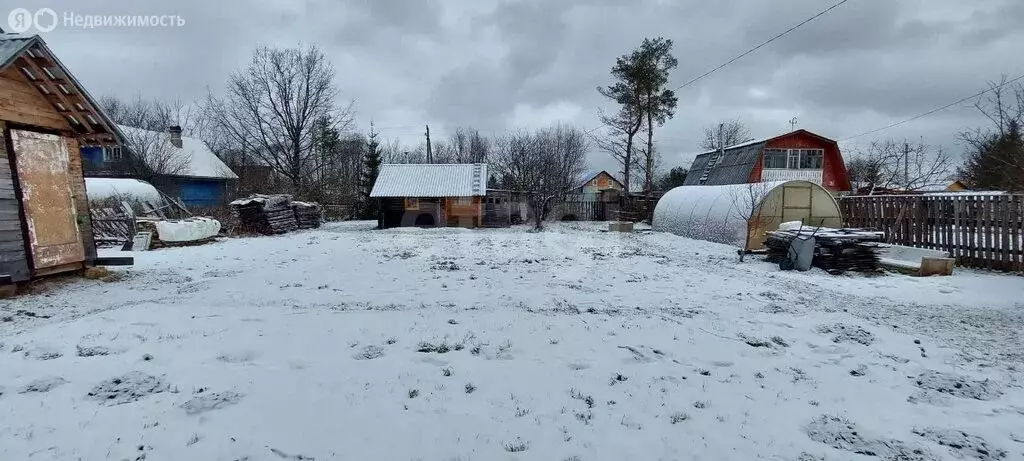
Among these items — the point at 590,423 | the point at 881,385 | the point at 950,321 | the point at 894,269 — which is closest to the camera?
the point at 590,423

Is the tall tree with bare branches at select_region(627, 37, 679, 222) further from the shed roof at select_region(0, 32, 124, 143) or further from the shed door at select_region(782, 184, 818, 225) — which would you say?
the shed roof at select_region(0, 32, 124, 143)

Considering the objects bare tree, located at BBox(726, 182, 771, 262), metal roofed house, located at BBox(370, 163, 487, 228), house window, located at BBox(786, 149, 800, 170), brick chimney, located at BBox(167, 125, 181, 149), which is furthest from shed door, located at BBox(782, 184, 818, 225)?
brick chimney, located at BBox(167, 125, 181, 149)

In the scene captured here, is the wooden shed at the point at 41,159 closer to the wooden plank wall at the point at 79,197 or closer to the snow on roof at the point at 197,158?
the wooden plank wall at the point at 79,197

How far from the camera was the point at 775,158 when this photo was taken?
25750 millimetres

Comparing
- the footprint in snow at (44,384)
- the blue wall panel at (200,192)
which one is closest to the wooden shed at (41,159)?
the footprint in snow at (44,384)

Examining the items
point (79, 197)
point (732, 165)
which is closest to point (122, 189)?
point (79, 197)

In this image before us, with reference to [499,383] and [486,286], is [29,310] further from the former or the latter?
[499,383]

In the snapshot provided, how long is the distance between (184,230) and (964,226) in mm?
20433

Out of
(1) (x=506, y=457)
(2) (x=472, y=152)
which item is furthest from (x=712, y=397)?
(2) (x=472, y=152)

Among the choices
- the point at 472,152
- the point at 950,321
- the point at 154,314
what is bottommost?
the point at 950,321

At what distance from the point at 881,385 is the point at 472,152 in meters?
45.5

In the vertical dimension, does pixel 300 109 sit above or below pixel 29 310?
above

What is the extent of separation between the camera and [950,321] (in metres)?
5.73

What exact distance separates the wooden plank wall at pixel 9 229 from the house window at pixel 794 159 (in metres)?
28.9
